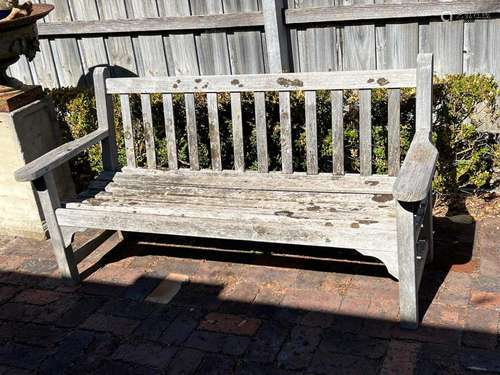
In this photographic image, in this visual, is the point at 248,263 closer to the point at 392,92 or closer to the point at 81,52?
the point at 392,92

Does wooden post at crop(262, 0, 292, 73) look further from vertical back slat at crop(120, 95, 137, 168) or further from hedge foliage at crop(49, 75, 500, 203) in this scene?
vertical back slat at crop(120, 95, 137, 168)

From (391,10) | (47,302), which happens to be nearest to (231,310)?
(47,302)

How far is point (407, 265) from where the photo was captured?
2.96 meters

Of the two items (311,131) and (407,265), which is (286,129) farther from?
(407,265)

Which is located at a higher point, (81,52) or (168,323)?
(81,52)

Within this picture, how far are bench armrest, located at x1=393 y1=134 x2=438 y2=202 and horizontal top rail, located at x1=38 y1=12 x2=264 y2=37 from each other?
2063mm

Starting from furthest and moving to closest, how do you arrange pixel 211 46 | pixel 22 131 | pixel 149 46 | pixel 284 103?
1. pixel 149 46
2. pixel 211 46
3. pixel 22 131
4. pixel 284 103

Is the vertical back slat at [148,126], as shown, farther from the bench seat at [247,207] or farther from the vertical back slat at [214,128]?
the vertical back slat at [214,128]

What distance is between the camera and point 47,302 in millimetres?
3775

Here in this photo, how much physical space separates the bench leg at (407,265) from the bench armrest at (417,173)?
102 millimetres

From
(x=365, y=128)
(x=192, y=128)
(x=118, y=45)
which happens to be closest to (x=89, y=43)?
(x=118, y=45)

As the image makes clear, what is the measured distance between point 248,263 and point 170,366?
3.35 ft

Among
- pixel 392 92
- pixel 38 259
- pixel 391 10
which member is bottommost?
→ pixel 38 259

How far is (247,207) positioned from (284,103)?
2.38 feet
